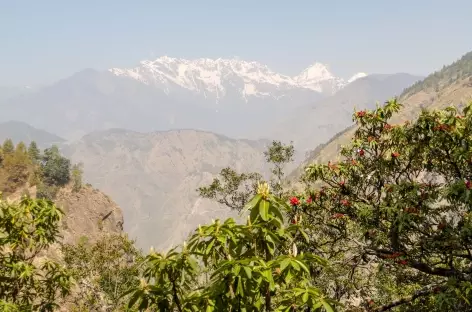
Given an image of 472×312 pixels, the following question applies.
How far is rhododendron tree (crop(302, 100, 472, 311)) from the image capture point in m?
11.5

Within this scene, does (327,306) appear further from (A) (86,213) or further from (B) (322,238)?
(A) (86,213)

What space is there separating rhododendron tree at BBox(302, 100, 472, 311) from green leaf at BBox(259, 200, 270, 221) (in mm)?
6890

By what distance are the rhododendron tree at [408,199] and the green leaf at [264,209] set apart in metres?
6.89

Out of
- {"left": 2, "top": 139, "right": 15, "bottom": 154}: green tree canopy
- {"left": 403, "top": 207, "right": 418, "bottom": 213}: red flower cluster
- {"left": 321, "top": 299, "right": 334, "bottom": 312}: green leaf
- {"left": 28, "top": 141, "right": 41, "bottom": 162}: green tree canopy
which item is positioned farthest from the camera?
{"left": 28, "top": 141, "right": 41, "bottom": 162}: green tree canopy

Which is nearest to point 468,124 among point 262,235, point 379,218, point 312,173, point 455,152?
point 455,152

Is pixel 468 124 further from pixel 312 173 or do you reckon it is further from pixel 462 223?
pixel 312 173

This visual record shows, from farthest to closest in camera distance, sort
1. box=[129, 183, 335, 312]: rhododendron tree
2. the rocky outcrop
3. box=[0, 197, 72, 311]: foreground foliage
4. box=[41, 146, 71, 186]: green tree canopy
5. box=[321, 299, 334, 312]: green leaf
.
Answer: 1. box=[41, 146, 71, 186]: green tree canopy
2. the rocky outcrop
3. box=[0, 197, 72, 311]: foreground foliage
4. box=[129, 183, 335, 312]: rhododendron tree
5. box=[321, 299, 334, 312]: green leaf

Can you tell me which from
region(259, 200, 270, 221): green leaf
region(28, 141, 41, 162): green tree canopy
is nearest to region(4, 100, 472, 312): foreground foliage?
region(259, 200, 270, 221): green leaf

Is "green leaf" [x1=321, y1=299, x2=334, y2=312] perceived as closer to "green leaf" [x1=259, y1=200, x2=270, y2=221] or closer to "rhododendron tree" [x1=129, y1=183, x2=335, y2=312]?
"rhododendron tree" [x1=129, y1=183, x2=335, y2=312]

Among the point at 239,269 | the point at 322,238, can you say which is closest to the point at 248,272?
the point at 239,269

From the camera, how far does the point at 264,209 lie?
18.5ft

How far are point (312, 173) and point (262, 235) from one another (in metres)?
9.24

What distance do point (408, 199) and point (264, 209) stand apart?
28.0 feet

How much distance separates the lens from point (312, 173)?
14.6 metres
